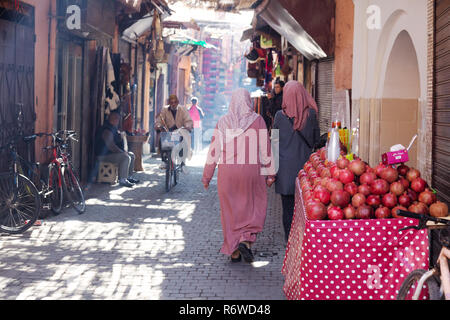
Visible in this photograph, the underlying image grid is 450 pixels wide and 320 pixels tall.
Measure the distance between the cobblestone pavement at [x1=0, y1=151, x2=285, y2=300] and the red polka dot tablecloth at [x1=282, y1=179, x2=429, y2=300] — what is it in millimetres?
1225

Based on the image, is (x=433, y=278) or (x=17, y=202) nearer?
(x=433, y=278)

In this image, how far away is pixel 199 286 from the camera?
222 inches

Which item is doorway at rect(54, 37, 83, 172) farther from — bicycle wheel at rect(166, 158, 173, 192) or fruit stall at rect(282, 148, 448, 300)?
fruit stall at rect(282, 148, 448, 300)

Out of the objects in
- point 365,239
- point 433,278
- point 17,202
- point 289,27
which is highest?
point 289,27

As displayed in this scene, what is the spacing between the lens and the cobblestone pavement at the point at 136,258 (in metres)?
5.48

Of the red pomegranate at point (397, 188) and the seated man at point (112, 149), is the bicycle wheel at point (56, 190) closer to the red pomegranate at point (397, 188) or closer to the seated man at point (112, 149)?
the seated man at point (112, 149)

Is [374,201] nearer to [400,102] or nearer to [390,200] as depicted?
[390,200]

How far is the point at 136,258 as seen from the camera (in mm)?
6684

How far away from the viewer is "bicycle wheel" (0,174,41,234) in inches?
306

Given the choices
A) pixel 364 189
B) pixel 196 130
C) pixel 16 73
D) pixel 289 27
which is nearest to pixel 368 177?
pixel 364 189

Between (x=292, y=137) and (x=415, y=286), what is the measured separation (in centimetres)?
370

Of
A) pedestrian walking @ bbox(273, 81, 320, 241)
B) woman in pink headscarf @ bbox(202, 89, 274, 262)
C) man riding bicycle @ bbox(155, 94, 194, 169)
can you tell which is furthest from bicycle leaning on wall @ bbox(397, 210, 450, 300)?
man riding bicycle @ bbox(155, 94, 194, 169)
